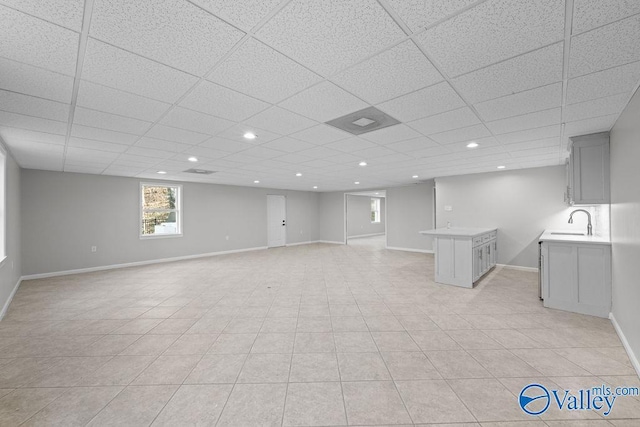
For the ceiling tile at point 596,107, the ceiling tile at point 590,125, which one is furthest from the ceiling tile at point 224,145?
the ceiling tile at point 590,125

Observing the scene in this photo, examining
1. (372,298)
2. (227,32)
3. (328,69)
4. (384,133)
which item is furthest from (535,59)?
(372,298)

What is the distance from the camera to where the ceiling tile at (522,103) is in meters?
2.16

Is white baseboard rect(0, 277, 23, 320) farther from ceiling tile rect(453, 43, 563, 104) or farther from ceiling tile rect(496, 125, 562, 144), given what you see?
ceiling tile rect(496, 125, 562, 144)

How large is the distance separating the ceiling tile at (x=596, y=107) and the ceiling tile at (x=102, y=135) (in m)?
4.92

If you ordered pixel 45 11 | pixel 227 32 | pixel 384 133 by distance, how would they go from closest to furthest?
pixel 45 11 < pixel 227 32 < pixel 384 133

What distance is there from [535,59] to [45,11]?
9.16 feet

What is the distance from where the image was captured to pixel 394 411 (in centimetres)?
173

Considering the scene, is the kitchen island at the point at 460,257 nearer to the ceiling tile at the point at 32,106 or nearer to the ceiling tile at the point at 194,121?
the ceiling tile at the point at 194,121

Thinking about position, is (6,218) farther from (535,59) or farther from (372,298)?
(535,59)

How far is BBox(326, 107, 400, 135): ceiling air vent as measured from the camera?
2.59m

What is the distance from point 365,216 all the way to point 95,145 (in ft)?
39.7

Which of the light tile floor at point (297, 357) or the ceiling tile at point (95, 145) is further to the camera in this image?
the ceiling tile at point (95, 145)

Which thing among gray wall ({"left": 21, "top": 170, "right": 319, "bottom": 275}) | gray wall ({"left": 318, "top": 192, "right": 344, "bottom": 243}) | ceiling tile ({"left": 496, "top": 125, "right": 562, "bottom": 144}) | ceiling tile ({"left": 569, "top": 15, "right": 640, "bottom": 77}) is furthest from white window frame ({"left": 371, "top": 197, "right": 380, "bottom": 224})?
ceiling tile ({"left": 569, "top": 15, "right": 640, "bottom": 77})

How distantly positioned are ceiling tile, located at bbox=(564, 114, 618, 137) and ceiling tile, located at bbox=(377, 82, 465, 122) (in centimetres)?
173
